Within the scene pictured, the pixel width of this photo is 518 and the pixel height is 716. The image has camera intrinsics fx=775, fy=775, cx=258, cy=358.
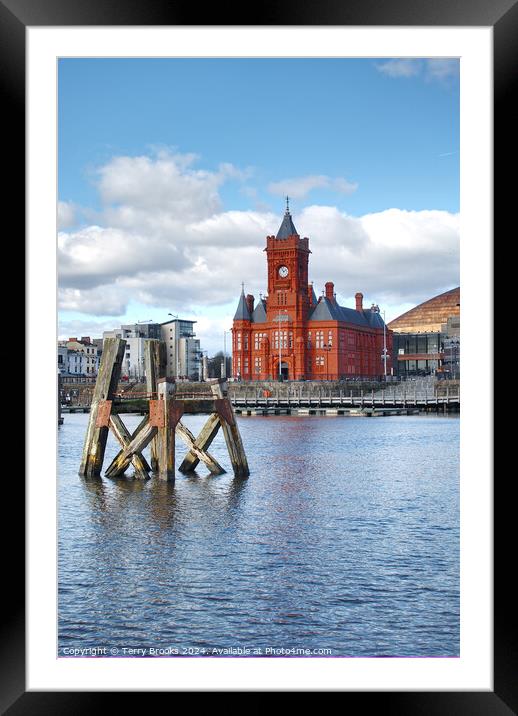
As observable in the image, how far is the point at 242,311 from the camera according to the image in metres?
60.9

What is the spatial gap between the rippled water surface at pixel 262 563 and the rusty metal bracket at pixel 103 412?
130 centimetres

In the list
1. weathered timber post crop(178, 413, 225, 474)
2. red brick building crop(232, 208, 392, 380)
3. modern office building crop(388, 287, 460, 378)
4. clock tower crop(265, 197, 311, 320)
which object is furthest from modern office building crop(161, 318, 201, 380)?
weathered timber post crop(178, 413, 225, 474)

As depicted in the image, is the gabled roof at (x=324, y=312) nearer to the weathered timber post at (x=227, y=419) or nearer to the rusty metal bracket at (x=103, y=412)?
the weathered timber post at (x=227, y=419)

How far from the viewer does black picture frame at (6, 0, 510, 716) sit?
14.6ft

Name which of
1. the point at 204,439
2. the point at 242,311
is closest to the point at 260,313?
the point at 242,311

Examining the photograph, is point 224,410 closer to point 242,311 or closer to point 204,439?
point 204,439

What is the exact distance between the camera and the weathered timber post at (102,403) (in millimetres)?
13984

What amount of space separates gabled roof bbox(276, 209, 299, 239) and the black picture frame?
53.5 meters

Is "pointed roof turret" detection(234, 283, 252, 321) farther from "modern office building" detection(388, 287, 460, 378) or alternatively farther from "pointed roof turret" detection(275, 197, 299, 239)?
"modern office building" detection(388, 287, 460, 378)

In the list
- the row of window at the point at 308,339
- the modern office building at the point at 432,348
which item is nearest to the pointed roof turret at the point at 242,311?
the row of window at the point at 308,339

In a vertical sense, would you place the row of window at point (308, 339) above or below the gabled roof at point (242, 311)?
below
